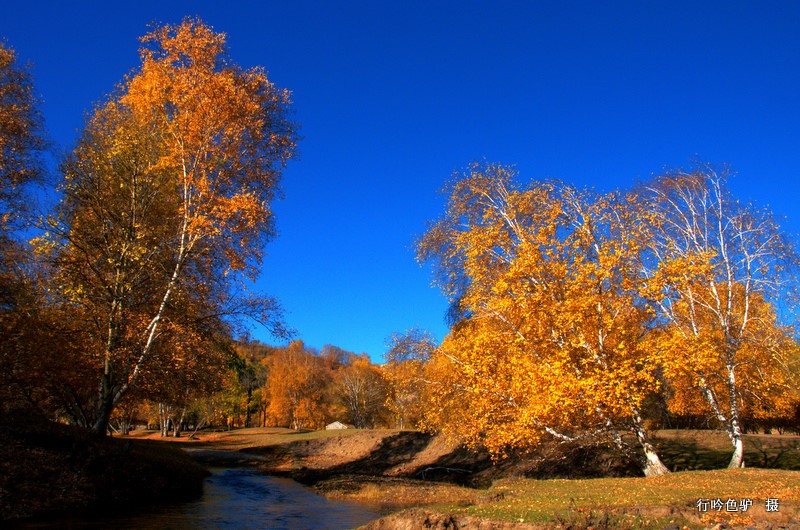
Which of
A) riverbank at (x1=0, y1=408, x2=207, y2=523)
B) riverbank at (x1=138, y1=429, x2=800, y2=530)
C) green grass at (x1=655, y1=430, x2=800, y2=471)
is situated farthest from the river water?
green grass at (x1=655, y1=430, x2=800, y2=471)

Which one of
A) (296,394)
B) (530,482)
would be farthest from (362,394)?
(530,482)

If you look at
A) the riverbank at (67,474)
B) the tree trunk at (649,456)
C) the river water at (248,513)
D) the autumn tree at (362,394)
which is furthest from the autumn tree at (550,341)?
the autumn tree at (362,394)

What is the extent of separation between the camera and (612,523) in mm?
7793

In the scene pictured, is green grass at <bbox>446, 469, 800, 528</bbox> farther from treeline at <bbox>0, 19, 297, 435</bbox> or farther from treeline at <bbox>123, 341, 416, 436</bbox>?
treeline at <bbox>123, 341, 416, 436</bbox>

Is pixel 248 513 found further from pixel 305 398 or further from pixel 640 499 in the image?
pixel 305 398

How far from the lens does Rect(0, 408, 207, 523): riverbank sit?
11.9m

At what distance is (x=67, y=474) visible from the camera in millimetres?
13438

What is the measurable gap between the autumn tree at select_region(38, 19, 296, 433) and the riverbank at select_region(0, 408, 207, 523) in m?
1.14

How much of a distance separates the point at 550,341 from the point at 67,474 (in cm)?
1527

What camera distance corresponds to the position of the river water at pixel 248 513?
12008 mm

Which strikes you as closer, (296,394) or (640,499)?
(640,499)

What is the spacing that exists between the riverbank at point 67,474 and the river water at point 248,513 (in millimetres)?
1100

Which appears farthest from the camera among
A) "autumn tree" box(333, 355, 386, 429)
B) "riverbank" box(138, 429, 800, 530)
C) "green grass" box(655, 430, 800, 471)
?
"autumn tree" box(333, 355, 386, 429)

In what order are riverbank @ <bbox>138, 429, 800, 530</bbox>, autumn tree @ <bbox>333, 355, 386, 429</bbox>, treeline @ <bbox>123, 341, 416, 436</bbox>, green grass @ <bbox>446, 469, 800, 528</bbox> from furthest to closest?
autumn tree @ <bbox>333, 355, 386, 429</bbox>, treeline @ <bbox>123, 341, 416, 436</bbox>, riverbank @ <bbox>138, 429, 800, 530</bbox>, green grass @ <bbox>446, 469, 800, 528</bbox>
